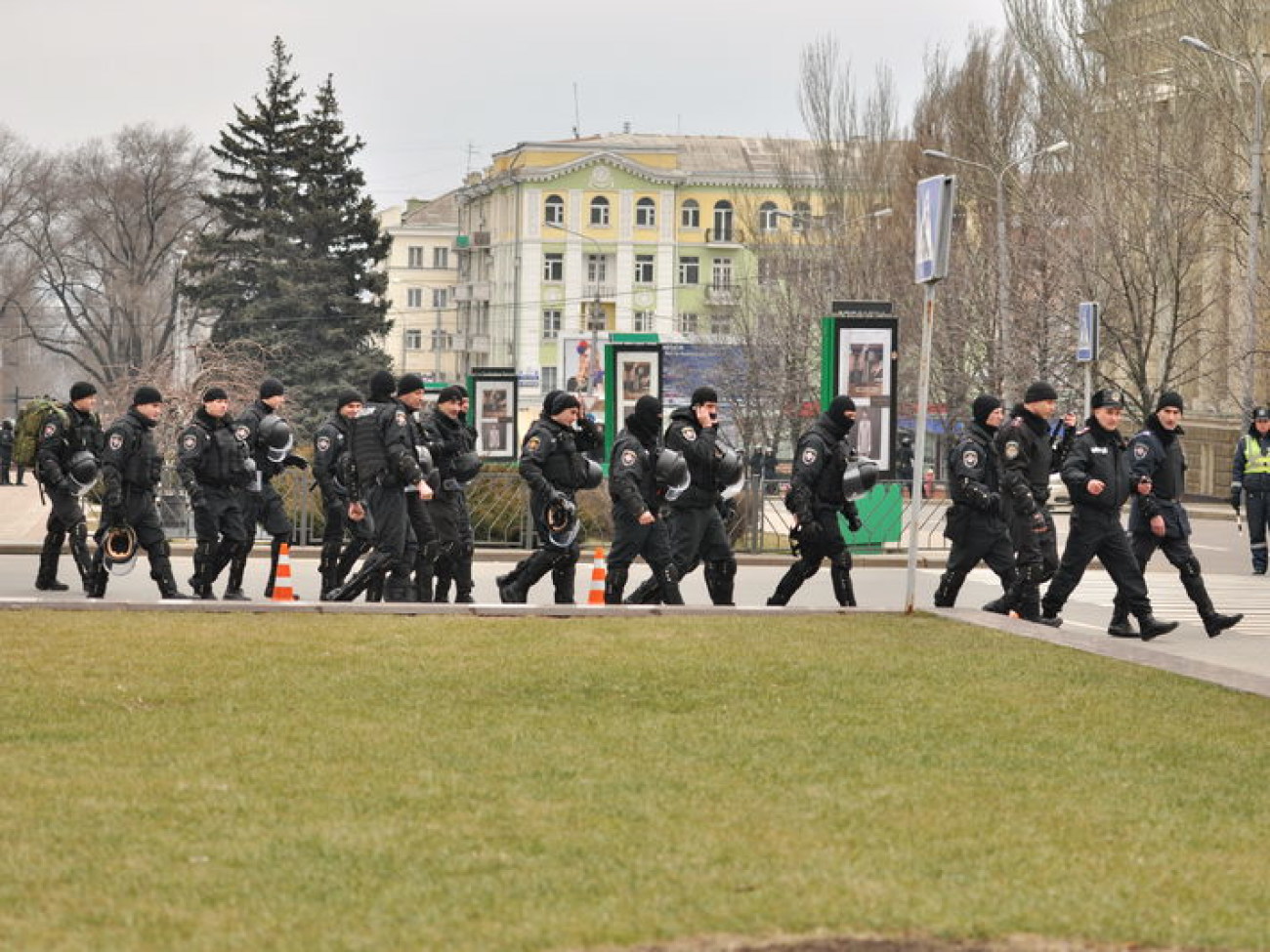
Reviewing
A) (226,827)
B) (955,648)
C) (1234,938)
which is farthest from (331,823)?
(955,648)

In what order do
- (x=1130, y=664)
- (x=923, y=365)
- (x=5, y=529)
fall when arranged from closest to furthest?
(x=1130, y=664) < (x=923, y=365) < (x=5, y=529)

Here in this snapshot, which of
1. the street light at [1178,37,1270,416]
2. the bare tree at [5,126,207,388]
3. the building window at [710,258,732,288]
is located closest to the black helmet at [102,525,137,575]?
the street light at [1178,37,1270,416]

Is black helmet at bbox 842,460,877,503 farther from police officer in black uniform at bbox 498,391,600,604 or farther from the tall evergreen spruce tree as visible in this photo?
the tall evergreen spruce tree

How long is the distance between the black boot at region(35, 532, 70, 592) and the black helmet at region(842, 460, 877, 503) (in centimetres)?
710

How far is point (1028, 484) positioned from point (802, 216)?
4943 cm

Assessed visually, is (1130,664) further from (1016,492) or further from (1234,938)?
(1234,938)

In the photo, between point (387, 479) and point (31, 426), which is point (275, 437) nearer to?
point (387, 479)

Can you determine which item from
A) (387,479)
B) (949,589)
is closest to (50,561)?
(387,479)

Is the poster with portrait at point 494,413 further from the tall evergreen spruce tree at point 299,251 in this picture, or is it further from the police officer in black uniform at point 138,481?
the tall evergreen spruce tree at point 299,251

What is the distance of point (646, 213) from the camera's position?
113438 millimetres

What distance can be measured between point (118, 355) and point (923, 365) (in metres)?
74.6

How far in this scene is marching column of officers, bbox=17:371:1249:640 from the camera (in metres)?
15.9

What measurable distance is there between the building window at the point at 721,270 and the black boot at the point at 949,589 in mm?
97723

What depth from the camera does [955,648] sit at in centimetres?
1291
